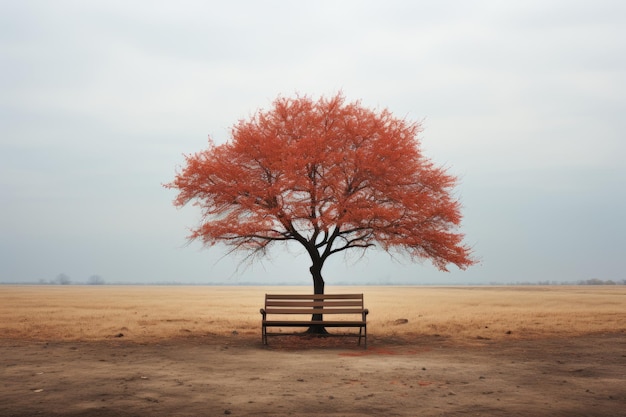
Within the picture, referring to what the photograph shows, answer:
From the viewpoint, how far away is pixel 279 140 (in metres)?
21.2

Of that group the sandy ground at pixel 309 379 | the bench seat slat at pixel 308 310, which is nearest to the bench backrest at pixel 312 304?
the bench seat slat at pixel 308 310

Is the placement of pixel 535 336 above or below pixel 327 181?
below

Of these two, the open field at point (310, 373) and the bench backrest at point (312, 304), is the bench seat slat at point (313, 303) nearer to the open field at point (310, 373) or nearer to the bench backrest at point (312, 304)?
the bench backrest at point (312, 304)

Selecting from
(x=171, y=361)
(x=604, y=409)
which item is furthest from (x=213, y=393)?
(x=604, y=409)

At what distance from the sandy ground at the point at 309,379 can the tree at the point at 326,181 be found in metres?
4.45

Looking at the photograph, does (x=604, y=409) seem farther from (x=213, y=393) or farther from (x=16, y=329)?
(x=16, y=329)

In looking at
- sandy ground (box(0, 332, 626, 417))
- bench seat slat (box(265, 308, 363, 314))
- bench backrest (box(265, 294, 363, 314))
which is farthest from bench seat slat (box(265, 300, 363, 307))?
sandy ground (box(0, 332, 626, 417))

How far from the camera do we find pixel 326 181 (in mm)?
20922

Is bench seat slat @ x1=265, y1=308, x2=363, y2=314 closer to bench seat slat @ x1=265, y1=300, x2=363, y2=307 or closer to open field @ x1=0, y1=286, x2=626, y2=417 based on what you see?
bench seat slat @ x1=265, y1=300, x2=363, y2=307

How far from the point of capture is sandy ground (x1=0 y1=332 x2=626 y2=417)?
30.5 ft

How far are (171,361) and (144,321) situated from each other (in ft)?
49.7

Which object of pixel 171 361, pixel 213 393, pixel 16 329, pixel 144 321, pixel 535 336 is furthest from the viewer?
pixel 144 321

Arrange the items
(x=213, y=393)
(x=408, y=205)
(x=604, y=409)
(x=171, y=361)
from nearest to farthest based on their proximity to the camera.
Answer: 1. (x=604, y=409)
2. (x=213, y=393)
3. (x=171, y=361)
4. (x=408, y=205)

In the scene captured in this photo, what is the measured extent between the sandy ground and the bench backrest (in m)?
1.19
